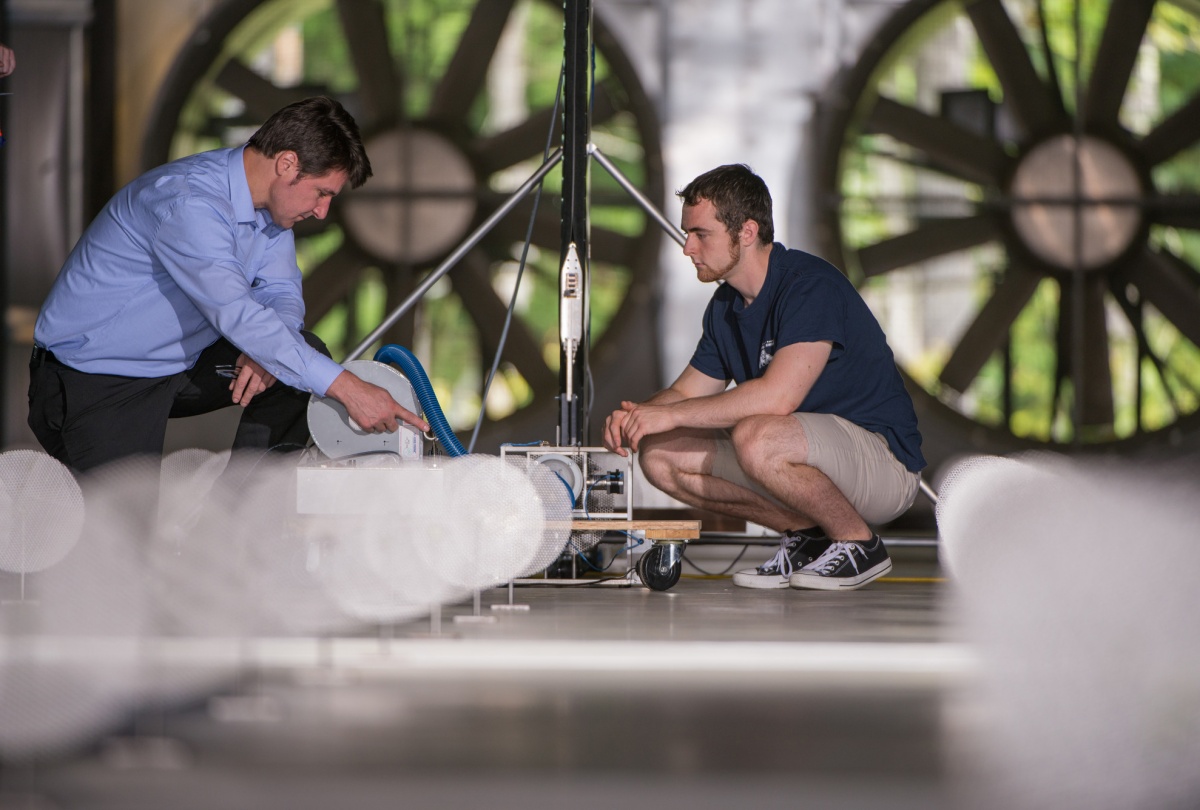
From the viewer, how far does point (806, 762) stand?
1.37m

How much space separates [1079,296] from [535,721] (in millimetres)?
5077

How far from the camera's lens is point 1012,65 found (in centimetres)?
590

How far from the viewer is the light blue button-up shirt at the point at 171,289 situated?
288cm

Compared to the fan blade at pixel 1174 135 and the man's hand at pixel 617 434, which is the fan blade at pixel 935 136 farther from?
the man's hand at pixel 617 434

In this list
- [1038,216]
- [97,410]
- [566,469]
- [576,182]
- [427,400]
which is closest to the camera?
[97,410]

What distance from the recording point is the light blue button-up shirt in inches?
114

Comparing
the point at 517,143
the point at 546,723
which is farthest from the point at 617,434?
the point at 517,143

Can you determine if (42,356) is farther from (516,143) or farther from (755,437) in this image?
(516,143)

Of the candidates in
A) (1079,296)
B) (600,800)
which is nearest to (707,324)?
(600,800)

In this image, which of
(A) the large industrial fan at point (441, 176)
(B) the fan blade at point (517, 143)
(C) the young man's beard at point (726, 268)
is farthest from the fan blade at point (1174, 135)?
(C) the young man's beard at point (726, 268)

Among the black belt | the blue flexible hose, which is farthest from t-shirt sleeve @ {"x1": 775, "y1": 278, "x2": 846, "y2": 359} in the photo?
the black belt

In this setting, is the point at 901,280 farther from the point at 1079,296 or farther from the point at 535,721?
the point at 535,721

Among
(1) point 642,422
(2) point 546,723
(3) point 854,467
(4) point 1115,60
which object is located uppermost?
(4) point 1115,60

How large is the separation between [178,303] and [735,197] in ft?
4.65
